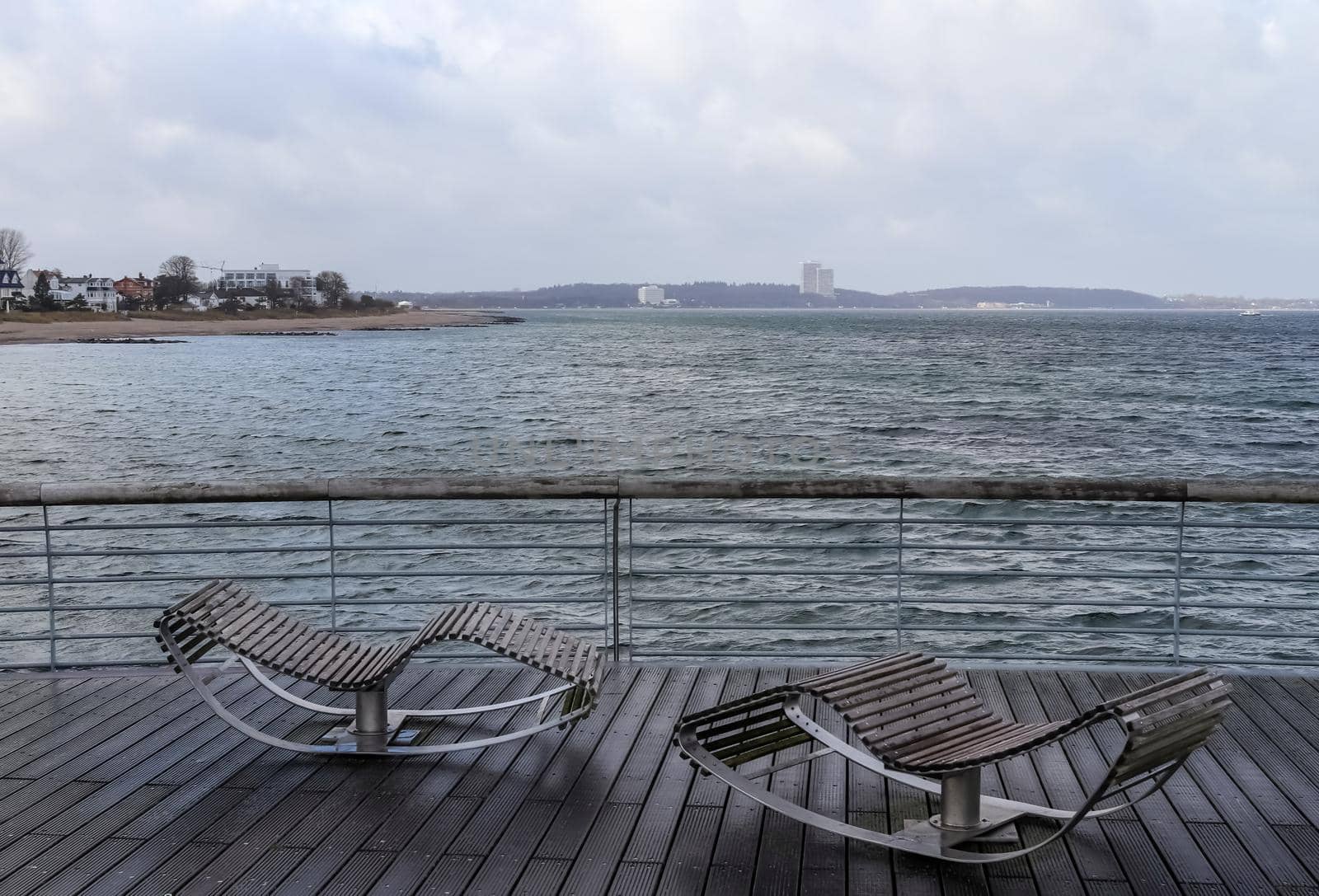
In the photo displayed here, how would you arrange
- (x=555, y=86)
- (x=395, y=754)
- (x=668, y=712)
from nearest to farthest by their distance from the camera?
(x=395, y=754) < (x=668, y=712) < (x=555, y=86)

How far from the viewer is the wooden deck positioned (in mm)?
3398

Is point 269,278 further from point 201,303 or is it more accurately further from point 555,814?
point 555,814

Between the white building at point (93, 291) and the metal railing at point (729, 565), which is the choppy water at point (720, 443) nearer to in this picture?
the metal railing at point (729, 565)

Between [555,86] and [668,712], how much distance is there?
53.5m

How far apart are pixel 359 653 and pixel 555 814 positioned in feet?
3.97

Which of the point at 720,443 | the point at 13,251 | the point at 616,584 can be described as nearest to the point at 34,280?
the point at 13,251

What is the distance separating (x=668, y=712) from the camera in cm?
488

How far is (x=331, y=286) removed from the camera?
112m

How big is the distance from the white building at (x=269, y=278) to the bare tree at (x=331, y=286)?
0.80 meters

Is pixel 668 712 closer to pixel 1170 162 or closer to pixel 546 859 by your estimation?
pixel 546 859

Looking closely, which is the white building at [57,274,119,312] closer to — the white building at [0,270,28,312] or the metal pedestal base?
the white building at [0,270,28,312]

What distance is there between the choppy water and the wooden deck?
66cm

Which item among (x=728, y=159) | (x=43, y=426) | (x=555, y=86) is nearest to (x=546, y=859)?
(x=43, y=426)

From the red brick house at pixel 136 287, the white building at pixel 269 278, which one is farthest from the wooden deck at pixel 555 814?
the white building at pixel 269 278
